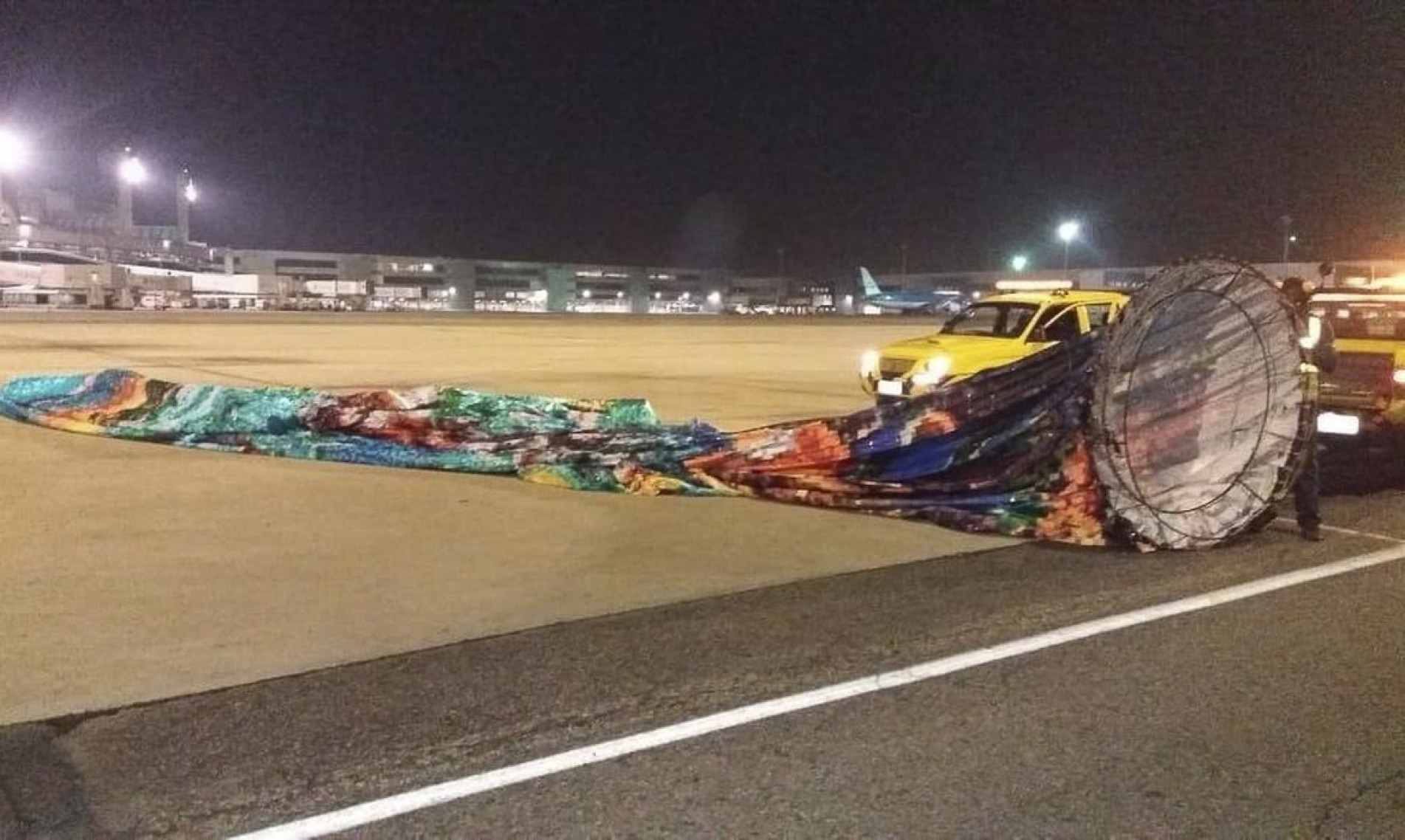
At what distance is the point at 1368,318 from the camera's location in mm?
12867

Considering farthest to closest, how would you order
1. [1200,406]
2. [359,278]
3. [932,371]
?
[359,278], [932,371], [1200,406]

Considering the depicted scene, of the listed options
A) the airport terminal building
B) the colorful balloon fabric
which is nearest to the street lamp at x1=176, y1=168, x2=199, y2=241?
the airport terminal building

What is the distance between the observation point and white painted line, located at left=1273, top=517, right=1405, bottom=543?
928 cm

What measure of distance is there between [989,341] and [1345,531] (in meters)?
6.61

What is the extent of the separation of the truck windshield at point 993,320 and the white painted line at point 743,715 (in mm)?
8274

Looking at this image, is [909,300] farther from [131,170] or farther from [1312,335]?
[1312,335]

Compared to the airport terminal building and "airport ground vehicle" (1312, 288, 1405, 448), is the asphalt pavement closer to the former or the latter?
Result: "airport ground vehicle" (1312, 288, 1405, 448)

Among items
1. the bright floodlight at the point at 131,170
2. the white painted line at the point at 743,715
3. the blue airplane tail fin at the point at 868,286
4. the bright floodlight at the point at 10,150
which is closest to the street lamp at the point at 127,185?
the bright floodlight at the point at 131,170

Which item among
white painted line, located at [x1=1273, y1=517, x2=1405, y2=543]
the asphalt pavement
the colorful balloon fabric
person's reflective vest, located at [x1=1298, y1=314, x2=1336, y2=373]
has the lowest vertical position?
the asphalt pavement

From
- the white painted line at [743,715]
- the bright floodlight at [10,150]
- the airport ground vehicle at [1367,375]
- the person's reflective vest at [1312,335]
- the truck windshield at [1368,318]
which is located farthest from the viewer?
the bright floodlight at [10,150]

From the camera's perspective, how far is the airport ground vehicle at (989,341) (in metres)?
15.2

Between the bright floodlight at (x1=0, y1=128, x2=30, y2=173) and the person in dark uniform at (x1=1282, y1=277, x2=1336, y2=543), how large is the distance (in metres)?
71.2

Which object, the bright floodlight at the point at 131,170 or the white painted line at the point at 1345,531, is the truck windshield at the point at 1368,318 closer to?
the white painted line at the point at 1345,531

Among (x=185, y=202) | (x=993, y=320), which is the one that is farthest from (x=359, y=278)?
(x=993, y=320)
